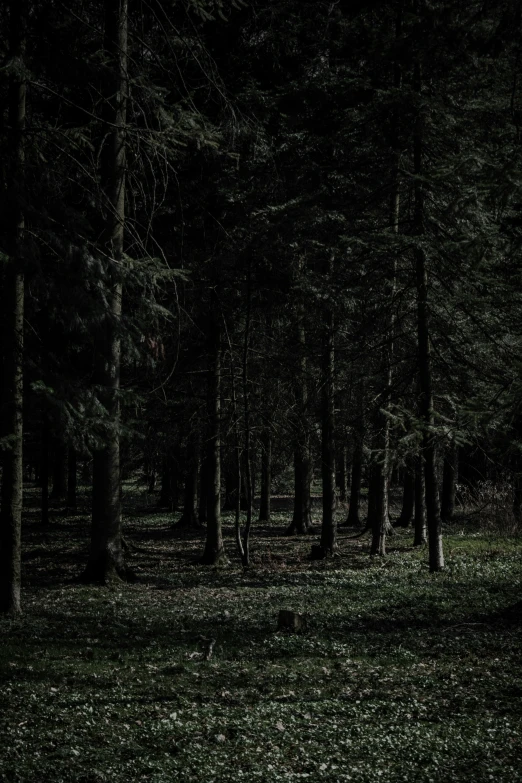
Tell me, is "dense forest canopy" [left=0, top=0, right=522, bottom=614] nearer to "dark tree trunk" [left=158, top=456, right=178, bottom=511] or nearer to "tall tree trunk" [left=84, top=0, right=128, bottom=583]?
"tall tree trunk" [left=84, top=0, right=128, bottom=583]

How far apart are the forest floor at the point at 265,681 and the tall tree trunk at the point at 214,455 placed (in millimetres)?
3065

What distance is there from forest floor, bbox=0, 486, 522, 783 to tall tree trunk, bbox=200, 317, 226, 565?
3.06m

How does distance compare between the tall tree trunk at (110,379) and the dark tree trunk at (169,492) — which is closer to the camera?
the tall tree trunk at (110,379)

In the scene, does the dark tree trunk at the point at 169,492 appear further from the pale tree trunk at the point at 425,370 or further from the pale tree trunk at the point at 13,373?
the pale tree trunk at the point at 13,373

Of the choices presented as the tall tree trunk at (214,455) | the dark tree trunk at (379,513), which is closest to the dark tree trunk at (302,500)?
the dark tree trunk at (379,513)

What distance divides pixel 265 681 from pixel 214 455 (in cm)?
1047

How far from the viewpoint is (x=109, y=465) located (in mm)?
15000

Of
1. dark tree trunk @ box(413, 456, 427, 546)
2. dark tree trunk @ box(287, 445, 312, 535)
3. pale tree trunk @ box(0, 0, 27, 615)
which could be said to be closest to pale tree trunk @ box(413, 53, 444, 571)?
dark tree trunk @ box(413, 456, 427, 546)

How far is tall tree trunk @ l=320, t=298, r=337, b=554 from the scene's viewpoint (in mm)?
20609

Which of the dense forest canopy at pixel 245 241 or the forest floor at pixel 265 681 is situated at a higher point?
the dense forest canopy at pixel 245 241

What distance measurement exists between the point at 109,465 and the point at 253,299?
6955 millimetres

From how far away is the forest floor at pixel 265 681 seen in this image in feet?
20.3

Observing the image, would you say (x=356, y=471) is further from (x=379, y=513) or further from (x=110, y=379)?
(x=110, y=379)

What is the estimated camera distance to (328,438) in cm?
2130
